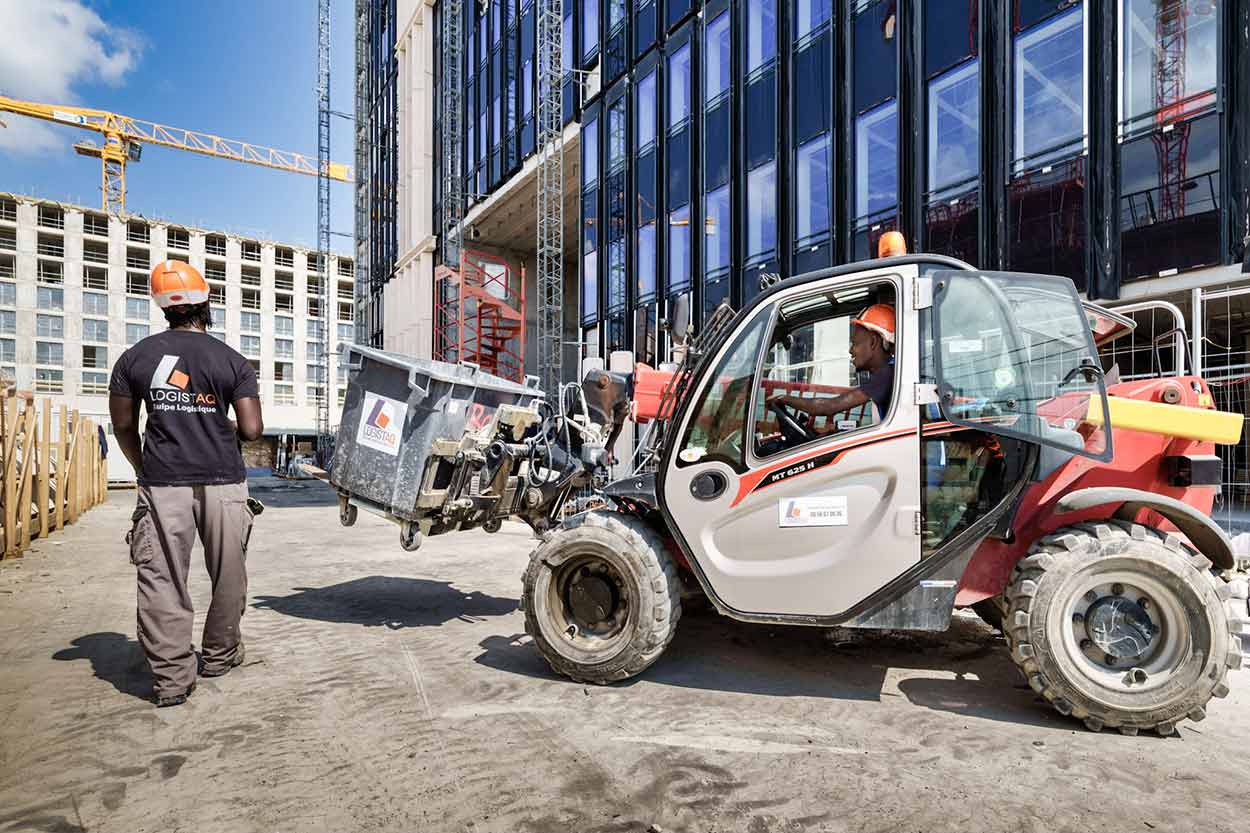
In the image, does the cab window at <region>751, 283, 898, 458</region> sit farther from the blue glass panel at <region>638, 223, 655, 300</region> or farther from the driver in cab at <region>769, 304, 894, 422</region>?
the blue glass panel at <region>638, 223, 655, 300</region>

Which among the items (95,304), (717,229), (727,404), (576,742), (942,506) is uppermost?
(95,304)

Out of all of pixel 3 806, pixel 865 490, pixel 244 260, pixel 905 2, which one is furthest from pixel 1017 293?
pixel 244 260

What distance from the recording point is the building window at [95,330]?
62406 mm

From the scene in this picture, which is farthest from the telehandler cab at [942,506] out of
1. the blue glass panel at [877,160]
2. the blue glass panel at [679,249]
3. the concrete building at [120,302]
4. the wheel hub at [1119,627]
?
the concrete building at [120,302]

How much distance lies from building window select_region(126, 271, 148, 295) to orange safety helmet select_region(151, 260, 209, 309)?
7342 cm

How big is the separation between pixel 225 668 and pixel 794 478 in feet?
11.7

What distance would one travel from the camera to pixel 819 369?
454cm

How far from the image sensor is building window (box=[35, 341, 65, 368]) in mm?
60875

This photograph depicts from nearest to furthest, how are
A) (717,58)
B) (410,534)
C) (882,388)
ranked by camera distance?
(882,388), (410,534), (717,58)

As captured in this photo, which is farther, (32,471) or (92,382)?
(92,382)

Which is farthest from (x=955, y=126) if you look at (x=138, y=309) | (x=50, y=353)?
(x=50, y=353)

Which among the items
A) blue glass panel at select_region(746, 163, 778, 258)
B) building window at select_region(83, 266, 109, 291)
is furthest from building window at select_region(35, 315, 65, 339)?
blue glass panel at select_region(746, 163, 778, 258)

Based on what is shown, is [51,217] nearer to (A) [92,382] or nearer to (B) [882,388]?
(A) [92,382]

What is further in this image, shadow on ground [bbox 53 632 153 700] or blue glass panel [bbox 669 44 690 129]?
blue glass panel [bbox 669 44 690 129]
